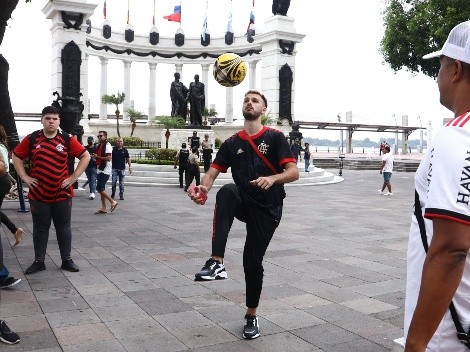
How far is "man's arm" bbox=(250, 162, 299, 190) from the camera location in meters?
3.55

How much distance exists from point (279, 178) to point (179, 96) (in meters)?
24.7

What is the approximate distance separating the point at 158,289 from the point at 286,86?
21.5 metres

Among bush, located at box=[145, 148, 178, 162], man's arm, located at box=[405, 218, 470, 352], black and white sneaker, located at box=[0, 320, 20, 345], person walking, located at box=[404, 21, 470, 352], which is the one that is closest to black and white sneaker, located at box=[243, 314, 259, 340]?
black and white sneaker, located at box=[0, 320, 20, 345]

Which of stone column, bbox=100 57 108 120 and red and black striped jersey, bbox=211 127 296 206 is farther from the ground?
stone column, bbox=100 57 108 120

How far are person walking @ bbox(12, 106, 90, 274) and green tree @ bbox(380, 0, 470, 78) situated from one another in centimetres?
2038

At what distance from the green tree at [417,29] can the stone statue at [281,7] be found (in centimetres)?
549

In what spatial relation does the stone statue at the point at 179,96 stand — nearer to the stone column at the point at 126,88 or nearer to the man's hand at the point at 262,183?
the stone column at the point at 126,88

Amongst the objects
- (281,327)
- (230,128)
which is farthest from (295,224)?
(230,128)

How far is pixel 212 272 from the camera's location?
3.75 metres

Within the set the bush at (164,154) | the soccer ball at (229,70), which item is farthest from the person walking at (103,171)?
the bush at (164,154)

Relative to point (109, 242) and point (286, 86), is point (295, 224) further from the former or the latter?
point (286, 86)

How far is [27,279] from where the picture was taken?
5.86 meters

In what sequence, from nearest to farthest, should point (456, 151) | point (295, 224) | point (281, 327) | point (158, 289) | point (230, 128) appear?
1. point (456, 151)
2. point (281, 327)
3. point (158, 289)
4. point (295, 224)
5. point (230, 128)

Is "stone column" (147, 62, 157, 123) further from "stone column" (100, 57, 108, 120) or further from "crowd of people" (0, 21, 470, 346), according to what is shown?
"crowd of people" (0, 21, 470, 346)
